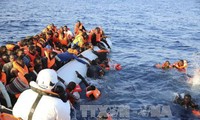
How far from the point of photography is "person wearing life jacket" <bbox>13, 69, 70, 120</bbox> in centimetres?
383

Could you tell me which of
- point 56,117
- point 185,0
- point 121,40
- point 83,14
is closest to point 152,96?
point 56,117

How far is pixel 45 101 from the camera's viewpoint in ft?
12.6

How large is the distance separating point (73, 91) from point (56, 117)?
5.27m

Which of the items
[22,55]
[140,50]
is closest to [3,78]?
[22,55]

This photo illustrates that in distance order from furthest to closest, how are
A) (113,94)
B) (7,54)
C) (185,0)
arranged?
(185,0), (113,94), (7,54)

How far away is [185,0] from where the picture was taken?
59344mm

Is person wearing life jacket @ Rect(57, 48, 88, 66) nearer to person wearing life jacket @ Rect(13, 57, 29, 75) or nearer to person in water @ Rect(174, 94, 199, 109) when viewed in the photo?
person wearing life jacket @ Rect(13, 57, 29, 75)

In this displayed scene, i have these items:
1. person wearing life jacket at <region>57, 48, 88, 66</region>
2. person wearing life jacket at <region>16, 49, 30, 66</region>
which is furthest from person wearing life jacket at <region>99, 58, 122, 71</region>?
person wearing life jacket at <region>16, 49, 30, 66</region>

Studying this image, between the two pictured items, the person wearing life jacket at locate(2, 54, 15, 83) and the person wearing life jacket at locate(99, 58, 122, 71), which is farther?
the person wearing life jacket at locate(99, 58, 122, 71)

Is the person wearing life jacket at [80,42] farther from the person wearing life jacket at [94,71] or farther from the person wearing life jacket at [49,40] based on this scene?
the person wearing life jacket at [94,71]

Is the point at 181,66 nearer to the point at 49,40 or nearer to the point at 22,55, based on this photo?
the point at 49,40

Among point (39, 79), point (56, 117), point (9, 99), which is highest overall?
point (39, 79)

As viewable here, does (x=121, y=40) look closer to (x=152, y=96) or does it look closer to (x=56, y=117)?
(x=152, y=96)

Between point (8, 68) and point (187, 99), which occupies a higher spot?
point (8, 68)
